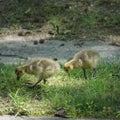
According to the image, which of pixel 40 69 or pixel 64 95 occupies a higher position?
pixel 40 69

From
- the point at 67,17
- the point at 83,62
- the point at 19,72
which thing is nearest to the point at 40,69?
the point at 19,72

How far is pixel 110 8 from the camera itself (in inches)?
406

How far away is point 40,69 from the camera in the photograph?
18.8 feet

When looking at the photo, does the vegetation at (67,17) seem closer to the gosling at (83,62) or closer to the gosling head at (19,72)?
the gosling at (83,62)

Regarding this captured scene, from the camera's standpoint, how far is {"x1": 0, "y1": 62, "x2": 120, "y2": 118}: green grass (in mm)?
5059

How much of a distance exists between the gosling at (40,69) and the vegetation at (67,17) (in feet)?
10.3

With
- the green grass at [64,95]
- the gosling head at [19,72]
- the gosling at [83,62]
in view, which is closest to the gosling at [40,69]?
the gosling head at [19,72]

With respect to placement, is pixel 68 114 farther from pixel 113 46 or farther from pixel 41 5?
pixel 41 5

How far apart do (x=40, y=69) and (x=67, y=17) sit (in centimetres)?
443

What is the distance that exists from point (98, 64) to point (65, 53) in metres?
1.30

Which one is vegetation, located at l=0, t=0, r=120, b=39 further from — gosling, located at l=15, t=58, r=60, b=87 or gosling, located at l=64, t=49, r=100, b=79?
gosling, located at l=15, t=58, r=60, b=87

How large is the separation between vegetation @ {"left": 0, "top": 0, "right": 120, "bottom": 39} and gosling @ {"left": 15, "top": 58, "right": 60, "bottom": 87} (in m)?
3.13

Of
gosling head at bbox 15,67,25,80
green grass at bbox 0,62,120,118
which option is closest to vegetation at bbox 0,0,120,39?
green grass at bbox 0,62,120,118

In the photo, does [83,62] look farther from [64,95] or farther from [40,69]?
[64,95]
